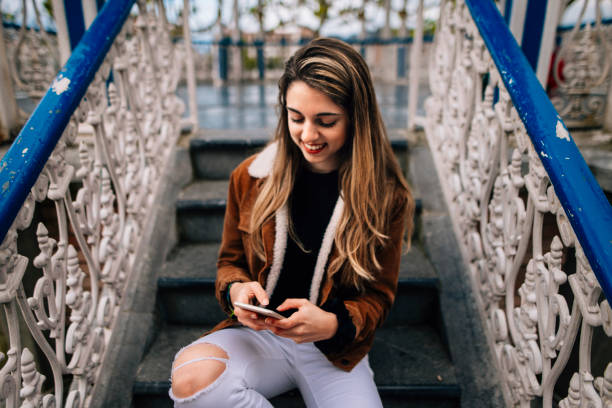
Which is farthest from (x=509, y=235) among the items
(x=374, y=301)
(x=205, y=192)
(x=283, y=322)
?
(x=205, y=192)

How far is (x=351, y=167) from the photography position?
4.74 ft

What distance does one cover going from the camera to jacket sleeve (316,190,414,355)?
1.40 m

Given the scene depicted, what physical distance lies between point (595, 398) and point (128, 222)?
1.89 m

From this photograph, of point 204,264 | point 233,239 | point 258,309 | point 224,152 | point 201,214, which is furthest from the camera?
point 224,152

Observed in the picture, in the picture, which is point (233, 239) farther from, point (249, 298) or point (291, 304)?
point (291, 304)

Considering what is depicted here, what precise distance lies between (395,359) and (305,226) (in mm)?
778

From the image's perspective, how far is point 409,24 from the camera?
801cm

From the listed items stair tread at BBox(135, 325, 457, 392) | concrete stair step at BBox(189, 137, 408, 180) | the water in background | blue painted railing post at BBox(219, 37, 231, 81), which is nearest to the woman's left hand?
stair tread at BBox(135, 325, 457, 392)

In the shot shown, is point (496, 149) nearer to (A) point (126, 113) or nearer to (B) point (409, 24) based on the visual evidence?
(A) point (126, 113)

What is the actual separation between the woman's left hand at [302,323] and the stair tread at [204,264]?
30.9 inches

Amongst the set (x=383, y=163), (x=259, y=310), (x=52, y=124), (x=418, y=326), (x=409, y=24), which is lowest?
(x=418, y=326)

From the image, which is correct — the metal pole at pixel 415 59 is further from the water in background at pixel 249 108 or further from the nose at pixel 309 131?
the nose at pixel 309 131

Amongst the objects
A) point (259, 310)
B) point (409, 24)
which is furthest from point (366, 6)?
point (259, 310)

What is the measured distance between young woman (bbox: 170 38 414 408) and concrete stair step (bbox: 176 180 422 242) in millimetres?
733
